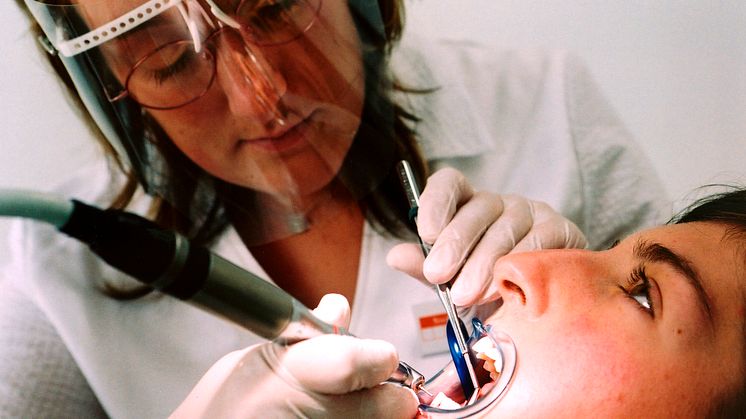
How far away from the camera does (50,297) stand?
811mm

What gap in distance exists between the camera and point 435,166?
105 cm

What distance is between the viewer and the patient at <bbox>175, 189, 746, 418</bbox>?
623 mm

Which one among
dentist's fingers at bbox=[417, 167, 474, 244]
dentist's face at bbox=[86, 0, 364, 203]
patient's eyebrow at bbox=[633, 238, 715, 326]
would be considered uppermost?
dentist's face at bbox=[86, 0, 364, 203]

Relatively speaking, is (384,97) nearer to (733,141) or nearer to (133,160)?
(133,160)

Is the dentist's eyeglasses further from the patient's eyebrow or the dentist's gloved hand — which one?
the patient's eyebrow

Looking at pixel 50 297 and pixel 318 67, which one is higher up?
pixel 318 67

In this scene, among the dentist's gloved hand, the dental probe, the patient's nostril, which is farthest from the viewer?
the dentist's gloved hand

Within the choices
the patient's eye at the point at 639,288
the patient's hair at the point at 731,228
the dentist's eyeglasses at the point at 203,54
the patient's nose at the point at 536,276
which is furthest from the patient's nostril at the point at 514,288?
the dentist's eyeglasses at the point at 203,54

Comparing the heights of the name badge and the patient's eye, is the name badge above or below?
below

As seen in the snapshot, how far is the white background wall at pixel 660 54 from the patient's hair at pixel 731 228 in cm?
23

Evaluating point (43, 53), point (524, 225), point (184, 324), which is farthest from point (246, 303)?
point (524, 225)

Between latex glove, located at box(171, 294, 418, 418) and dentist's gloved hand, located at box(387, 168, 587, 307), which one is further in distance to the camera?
dentist's gloved hand, located at box(387, 168, 587, 307)

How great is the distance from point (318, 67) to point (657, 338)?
0.50 metres

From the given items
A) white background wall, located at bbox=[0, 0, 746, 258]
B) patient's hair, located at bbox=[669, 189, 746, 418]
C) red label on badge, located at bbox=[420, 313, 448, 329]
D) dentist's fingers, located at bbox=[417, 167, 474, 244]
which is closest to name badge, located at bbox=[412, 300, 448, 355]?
red label on badge, located at bbox=[420, 313, 448, 329]
